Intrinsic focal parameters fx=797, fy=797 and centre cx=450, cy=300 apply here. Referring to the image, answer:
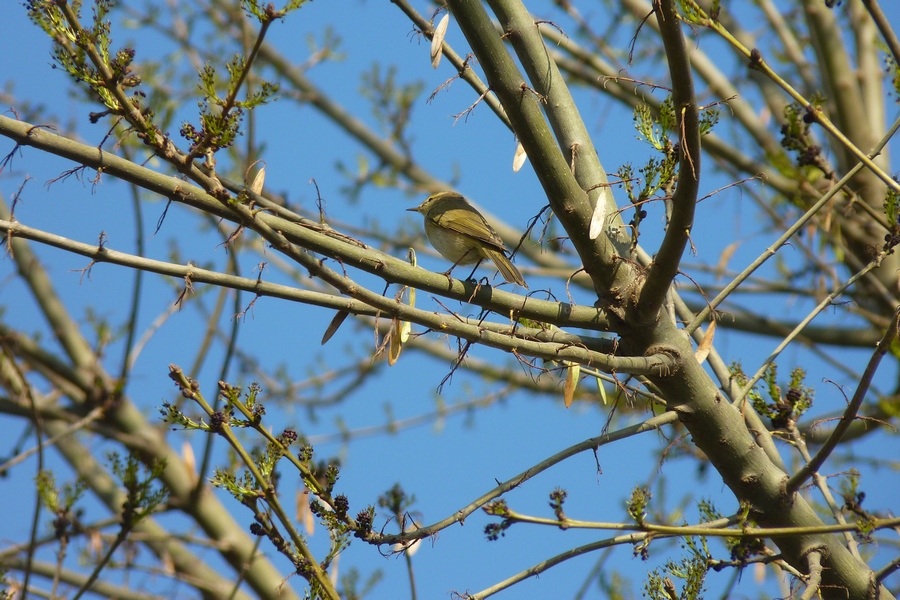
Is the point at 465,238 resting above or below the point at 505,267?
above

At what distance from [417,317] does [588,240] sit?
2.20 feet

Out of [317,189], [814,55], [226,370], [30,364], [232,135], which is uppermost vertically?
[814,55]

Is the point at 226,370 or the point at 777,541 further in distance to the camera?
the point at 226,370

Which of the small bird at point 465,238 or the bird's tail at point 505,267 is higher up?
the small bird at point 465,238

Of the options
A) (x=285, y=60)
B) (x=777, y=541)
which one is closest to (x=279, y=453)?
(x=777, y=541)

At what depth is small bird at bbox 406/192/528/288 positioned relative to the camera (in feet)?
14.5

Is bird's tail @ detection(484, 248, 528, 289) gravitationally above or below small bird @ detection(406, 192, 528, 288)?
below

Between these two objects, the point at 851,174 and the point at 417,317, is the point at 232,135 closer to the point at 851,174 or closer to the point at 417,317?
the point at 417,317

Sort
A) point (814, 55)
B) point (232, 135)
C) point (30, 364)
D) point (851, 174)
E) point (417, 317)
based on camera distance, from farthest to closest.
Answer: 1. point (814, 55)
2. point (30, 364)
3. point (851, 174)
4. point (417, 317)
5. point (232, 135)

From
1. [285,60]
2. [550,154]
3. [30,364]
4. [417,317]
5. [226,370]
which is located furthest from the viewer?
[285,60]

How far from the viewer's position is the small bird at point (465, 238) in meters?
4.43

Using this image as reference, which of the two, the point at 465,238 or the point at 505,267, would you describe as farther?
the point at 465,238

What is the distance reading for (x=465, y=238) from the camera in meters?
4.71

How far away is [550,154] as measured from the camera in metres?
2.38
